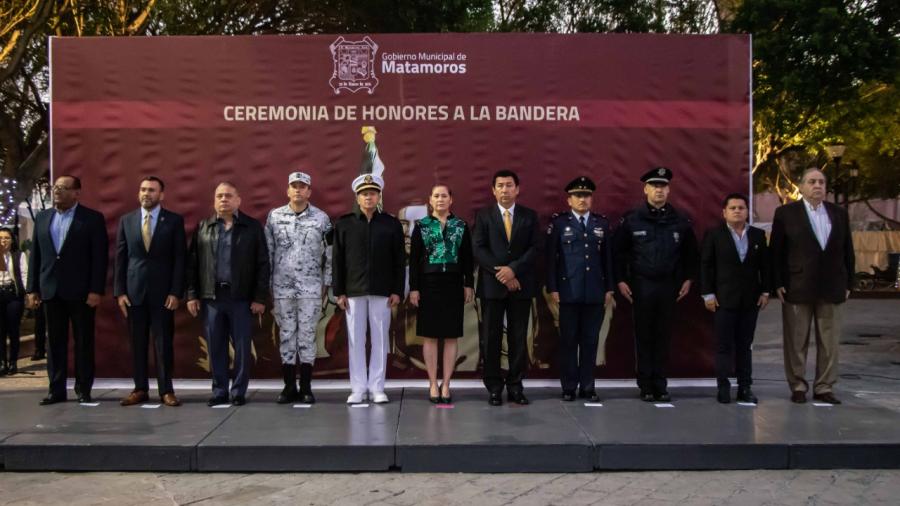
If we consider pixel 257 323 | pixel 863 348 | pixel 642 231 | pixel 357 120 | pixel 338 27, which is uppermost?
pixel 338 27

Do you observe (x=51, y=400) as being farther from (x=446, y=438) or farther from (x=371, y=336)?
(x=446, y=438)

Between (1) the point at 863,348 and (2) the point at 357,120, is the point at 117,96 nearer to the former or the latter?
(2) the point at 357,120

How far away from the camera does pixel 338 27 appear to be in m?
15.4

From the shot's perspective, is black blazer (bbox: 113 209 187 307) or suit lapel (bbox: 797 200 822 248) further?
suit lapel (bbox: 797 200 822 248)

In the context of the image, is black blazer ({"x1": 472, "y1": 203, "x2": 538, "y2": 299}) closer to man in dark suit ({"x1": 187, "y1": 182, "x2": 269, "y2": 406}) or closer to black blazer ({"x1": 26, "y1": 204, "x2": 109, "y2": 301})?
man in dark suit ({"x1": 187, "y1": 182, "x2": 269, "y2": 406})

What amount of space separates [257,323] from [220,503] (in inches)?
122

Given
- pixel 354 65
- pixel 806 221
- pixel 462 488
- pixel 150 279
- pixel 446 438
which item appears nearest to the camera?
pixel 462 488

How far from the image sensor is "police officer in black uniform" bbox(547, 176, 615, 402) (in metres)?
6.98

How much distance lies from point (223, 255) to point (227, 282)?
0.24 meters

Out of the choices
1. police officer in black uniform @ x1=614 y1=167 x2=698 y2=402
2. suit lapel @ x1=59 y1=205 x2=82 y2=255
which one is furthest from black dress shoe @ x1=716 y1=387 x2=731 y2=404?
suit lapel @ x1=59 y1=205 x2=82 y2=255

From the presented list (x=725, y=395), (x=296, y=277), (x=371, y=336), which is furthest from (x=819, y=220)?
(x=296, y=277)

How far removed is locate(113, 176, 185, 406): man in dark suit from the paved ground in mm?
1630

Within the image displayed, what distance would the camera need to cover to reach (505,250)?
691 centimetres

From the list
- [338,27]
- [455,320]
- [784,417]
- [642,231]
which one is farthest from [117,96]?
[338,27]
